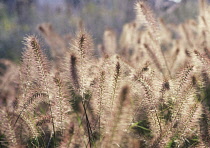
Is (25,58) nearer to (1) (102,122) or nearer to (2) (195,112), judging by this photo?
(1) (102,122)

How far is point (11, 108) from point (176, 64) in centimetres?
180

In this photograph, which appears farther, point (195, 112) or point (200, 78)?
point (200, 78)

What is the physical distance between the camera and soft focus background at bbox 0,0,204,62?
22.7 ft

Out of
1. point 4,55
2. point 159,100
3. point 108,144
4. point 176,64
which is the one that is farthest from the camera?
point 4,55

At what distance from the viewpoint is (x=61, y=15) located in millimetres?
7762

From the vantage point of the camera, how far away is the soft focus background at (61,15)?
6.91m

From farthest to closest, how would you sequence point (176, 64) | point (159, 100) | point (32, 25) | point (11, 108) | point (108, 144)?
point (32, 25)
point (176, 64)
point (159, 100)
point (11, 108)
point (108, 144)

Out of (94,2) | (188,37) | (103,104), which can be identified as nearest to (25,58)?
(103,104)

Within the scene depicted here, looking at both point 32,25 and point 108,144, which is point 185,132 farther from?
point 32,25

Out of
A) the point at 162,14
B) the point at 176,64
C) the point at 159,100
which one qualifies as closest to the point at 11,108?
the point at 159,100

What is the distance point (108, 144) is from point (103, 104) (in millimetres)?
247

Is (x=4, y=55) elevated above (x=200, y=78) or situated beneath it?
elevated above

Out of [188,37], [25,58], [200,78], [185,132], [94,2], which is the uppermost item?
[94,2]

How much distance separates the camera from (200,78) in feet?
6.88
